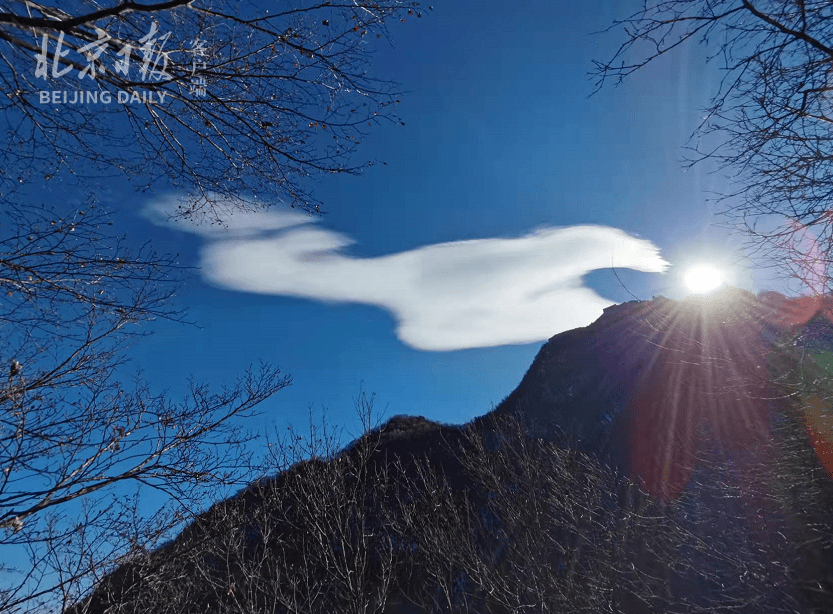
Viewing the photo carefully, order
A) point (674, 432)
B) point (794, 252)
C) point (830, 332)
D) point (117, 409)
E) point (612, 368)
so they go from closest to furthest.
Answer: point (117, 409) < point (794, 252) < point (830, 332) < point (674, 432) < point (612, 368)

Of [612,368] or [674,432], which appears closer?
[674,432]

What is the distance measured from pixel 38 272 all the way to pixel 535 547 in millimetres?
10257

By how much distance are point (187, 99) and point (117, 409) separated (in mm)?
2480

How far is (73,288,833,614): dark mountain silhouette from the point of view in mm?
7266

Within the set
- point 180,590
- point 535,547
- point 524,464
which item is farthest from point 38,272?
point 524,464

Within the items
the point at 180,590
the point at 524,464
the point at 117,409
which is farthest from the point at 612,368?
the point at 117,409

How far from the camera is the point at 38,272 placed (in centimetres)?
342

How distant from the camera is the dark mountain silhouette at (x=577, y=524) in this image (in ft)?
23.8

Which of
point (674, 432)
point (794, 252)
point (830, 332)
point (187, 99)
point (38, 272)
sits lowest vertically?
point (674, 432)

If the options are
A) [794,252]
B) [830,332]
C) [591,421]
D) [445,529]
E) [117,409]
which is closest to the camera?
[117,409]

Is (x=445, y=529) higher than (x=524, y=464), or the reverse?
(x=524, y=464)

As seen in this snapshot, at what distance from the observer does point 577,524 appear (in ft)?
32.9

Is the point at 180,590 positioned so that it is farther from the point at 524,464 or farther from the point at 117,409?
the point at 524,464

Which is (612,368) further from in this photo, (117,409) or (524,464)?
(117,409)
